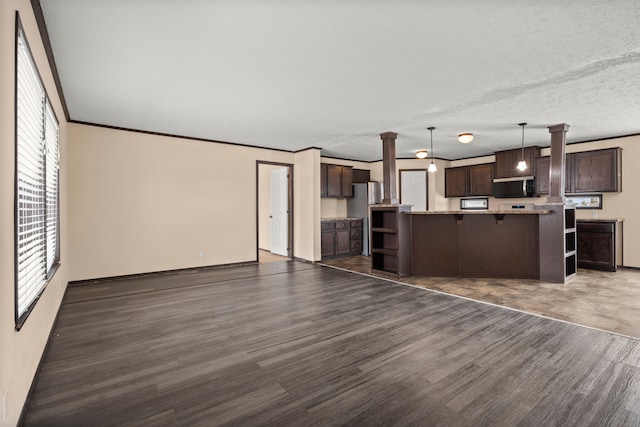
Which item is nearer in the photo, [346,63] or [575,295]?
[346,63]

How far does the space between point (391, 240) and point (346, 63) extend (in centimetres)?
330

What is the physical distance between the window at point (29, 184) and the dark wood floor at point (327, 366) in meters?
0.68

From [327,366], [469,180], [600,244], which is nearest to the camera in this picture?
[327,366]

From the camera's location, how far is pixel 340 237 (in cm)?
751

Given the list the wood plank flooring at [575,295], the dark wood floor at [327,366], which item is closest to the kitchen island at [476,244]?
the wood plank flooring at [575,295]

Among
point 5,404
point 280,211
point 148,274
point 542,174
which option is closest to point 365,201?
point 280,211

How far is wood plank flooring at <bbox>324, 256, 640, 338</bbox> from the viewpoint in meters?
3.26

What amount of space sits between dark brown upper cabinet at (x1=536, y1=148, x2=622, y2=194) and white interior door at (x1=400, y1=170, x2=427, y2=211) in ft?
8.44

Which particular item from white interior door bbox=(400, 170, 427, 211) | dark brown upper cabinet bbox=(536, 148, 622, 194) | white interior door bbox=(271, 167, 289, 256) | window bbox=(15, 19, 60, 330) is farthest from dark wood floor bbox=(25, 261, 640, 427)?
white interior door bbox=(400, 170, 427, 211)

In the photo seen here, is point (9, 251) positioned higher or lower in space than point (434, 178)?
lower

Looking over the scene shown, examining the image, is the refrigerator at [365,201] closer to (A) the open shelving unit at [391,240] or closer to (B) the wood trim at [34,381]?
(A) the open shelving unit at [391,240]

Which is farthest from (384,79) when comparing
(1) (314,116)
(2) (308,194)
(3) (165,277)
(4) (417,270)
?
(3) (165,277)

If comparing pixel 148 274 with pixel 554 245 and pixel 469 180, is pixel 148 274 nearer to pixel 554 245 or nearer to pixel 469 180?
pixel 554 245

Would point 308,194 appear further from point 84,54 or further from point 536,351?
point 536,351
